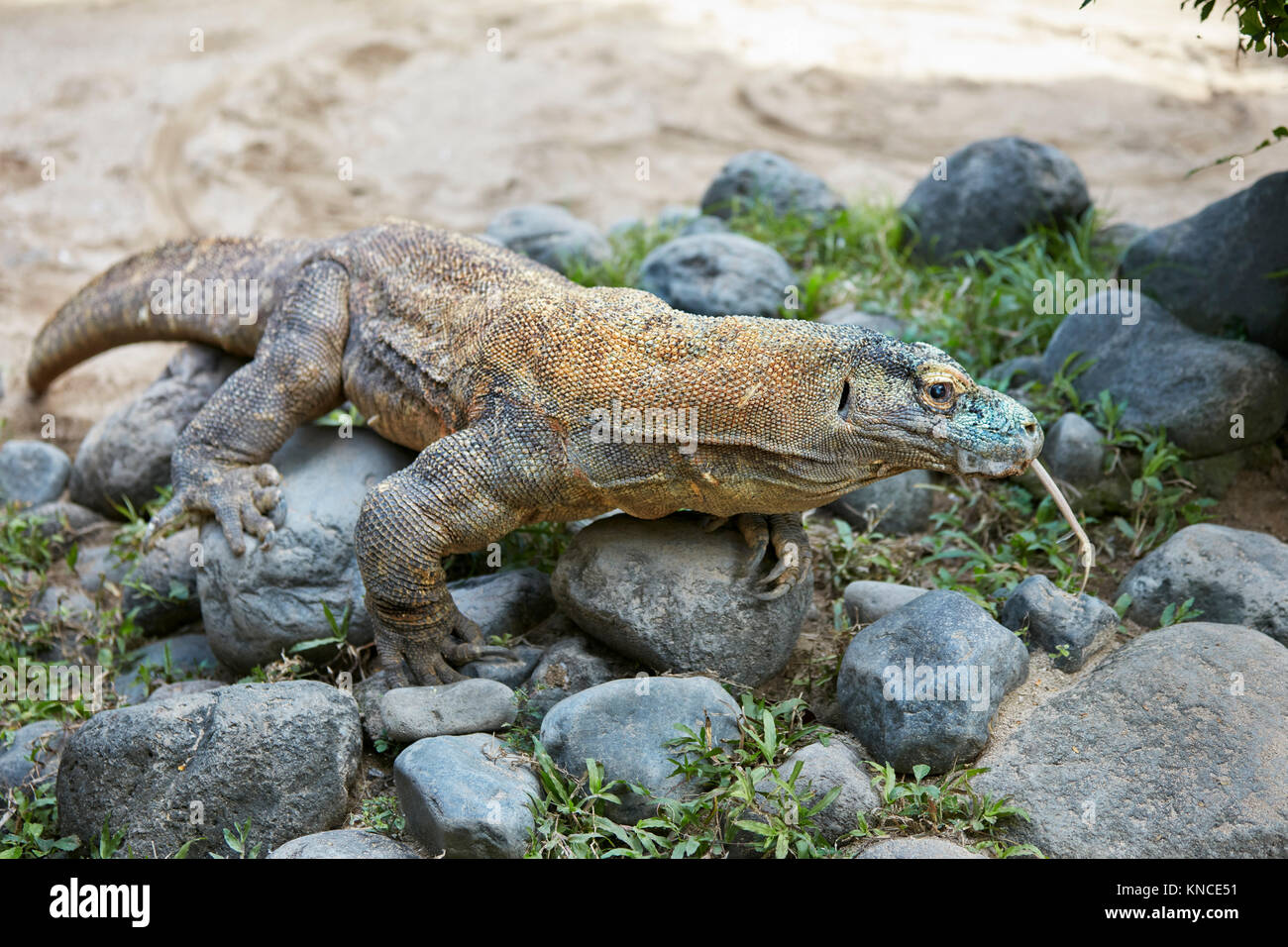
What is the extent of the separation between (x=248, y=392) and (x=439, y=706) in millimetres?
2049

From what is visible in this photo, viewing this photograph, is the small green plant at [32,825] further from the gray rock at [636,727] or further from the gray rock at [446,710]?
the gray rock at [636,727]

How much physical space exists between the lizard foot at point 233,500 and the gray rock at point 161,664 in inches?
21.0

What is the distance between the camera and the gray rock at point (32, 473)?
6.90m

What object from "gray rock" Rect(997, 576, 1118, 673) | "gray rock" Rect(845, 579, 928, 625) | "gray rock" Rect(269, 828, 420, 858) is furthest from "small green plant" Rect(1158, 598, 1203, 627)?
"gray rock" Rect(269, 828, 420, 858)

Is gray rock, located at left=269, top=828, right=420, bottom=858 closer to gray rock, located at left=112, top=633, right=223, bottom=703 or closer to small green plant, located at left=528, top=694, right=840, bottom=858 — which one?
small green plant, located at left=528, top=694, right=840, bottom=858

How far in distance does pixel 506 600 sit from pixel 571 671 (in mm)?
598

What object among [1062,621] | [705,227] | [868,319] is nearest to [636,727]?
[1062,621]

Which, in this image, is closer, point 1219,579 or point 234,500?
point 1219,579

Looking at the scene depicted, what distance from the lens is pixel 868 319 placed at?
6973mm

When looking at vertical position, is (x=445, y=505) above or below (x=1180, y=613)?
above

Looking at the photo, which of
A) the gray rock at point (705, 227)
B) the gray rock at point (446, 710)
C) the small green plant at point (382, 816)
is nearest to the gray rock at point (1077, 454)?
the gray rock at point (446, 710)

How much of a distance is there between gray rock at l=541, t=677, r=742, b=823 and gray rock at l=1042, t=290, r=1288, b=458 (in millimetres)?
2964

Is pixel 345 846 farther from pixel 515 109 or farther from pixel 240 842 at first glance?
pixel 515 109

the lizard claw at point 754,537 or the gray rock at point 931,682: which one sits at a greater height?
the lizard claw at point 754,537
